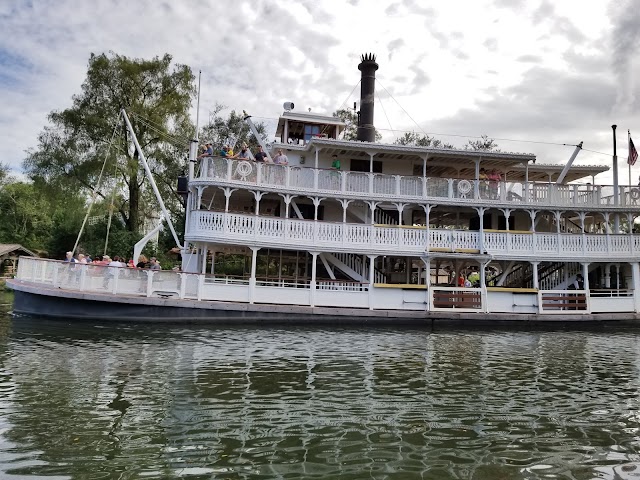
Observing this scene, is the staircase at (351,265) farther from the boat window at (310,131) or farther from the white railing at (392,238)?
the boat window at (310,131)

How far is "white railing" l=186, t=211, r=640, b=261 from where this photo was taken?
18.5 m

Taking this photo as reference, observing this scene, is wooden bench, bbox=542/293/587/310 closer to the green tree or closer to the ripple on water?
the ripple on water

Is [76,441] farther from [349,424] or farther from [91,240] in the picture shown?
[91,240]

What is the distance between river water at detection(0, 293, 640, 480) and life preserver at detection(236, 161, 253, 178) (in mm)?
7796

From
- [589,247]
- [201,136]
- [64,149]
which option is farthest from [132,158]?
[589,247]

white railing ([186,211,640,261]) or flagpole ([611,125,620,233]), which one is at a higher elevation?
flagpole ([611,125,620,233])

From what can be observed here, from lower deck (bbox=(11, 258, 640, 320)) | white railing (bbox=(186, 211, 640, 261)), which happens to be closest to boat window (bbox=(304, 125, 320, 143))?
white railing (bbox=(186, 211, 640, 261))

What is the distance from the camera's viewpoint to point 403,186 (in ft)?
68.1

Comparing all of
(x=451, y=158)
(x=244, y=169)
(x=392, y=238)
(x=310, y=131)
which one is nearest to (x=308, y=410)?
Answer: (x=392, y=238)

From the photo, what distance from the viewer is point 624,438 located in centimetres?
665

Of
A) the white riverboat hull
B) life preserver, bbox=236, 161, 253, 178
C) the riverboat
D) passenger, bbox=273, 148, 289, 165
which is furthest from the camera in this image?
passenger, bbox=273, 148, 289, 165

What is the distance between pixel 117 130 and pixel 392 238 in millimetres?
22603

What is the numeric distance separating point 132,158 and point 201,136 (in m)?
8.58

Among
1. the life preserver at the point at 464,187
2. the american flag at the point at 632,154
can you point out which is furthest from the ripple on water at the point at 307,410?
the american flag at the point at 632,154
